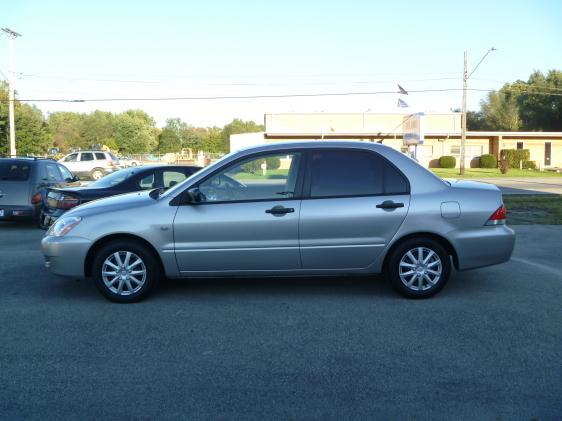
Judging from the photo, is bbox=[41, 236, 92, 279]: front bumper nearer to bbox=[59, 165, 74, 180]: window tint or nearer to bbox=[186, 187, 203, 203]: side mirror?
bbox=[186, 187, 203, 203]: side mirror

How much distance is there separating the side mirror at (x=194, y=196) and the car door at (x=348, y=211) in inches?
43.1

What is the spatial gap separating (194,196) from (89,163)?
2846cm

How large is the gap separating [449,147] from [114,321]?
48398 millimetres

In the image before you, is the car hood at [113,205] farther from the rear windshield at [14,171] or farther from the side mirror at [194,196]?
the rear windshield at [14,171]

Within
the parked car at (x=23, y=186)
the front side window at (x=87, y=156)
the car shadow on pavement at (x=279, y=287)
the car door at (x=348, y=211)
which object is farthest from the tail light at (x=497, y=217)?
the front side window at (x=87, y=156)

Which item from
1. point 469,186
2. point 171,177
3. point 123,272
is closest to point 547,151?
point 171,177

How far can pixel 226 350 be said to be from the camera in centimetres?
452

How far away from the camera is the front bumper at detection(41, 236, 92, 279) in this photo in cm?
585

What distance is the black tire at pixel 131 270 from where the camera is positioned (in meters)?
5.83

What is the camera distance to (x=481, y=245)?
19.5 ft

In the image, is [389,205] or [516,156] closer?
[389,205]

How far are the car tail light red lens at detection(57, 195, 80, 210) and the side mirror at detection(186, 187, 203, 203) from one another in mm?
3987

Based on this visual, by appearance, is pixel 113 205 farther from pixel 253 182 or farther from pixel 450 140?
pixel 450 140

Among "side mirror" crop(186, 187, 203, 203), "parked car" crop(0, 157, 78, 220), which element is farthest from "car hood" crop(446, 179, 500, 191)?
"parked car" crop(0, 157, 78, 220)
